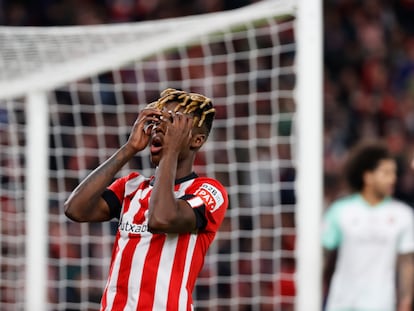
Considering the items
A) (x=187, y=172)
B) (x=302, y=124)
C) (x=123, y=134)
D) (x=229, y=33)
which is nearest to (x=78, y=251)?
(x=123, y=134)

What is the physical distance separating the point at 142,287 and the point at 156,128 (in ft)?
1.68

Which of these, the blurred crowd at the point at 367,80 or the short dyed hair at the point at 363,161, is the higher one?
the blurred crowd at the point at 367,80

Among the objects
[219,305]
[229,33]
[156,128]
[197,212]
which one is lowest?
[219,305]

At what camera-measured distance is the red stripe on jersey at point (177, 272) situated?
3.40m

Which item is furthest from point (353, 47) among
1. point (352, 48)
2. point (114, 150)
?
point (114, 150)

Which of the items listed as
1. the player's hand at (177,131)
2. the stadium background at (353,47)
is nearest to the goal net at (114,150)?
the stadium background at (353,47)

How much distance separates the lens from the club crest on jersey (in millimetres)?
3426

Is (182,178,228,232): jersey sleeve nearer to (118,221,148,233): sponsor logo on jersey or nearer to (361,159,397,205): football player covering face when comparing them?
(118,221,148,233): sponsor logo on jersey

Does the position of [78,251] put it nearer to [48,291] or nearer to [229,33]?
[48,291]

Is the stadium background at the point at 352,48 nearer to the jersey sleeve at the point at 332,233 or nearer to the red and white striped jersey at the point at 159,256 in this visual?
the jersey sleeve at the point at 332,233

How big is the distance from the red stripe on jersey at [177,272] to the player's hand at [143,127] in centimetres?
34

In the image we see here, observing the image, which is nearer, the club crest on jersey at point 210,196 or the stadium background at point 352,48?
the club crest on jersey at point 210,196

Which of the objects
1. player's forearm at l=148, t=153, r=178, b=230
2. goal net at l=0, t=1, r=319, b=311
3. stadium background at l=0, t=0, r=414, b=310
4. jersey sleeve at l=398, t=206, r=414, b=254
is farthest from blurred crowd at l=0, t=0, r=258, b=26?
player's forearm at l=148, t=153, r=178, b=230

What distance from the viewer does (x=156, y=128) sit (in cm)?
338
